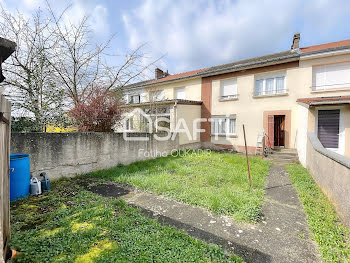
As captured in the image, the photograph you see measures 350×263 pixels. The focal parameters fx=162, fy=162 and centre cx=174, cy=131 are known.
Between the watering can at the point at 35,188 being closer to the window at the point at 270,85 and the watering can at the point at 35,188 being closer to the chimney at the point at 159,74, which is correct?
the window at the point at 270,85

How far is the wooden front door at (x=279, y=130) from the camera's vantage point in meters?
11.1

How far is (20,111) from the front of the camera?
5953 millimetres

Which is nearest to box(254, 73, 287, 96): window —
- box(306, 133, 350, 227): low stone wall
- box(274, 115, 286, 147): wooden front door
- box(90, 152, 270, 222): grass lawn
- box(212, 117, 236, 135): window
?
box(274, 115, 286, 147): wooden front door

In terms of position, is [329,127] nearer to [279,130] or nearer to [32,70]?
[279,130]

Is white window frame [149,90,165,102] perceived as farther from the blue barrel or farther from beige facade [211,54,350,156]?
the blue barrel

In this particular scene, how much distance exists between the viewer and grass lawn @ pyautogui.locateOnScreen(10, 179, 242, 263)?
7.51ft

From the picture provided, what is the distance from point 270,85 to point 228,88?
295cm

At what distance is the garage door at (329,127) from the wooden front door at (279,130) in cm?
216

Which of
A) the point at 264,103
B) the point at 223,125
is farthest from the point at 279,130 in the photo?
the point at 223,125

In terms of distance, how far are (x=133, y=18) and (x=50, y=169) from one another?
767cm

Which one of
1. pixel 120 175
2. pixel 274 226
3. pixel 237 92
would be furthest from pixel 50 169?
pixel 237 92

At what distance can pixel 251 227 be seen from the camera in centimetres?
328

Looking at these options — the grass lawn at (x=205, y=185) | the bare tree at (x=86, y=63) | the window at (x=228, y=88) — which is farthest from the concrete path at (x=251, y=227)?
the window at (x=228, y=88)

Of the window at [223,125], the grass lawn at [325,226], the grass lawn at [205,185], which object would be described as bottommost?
the grass lawn at [325,226]
